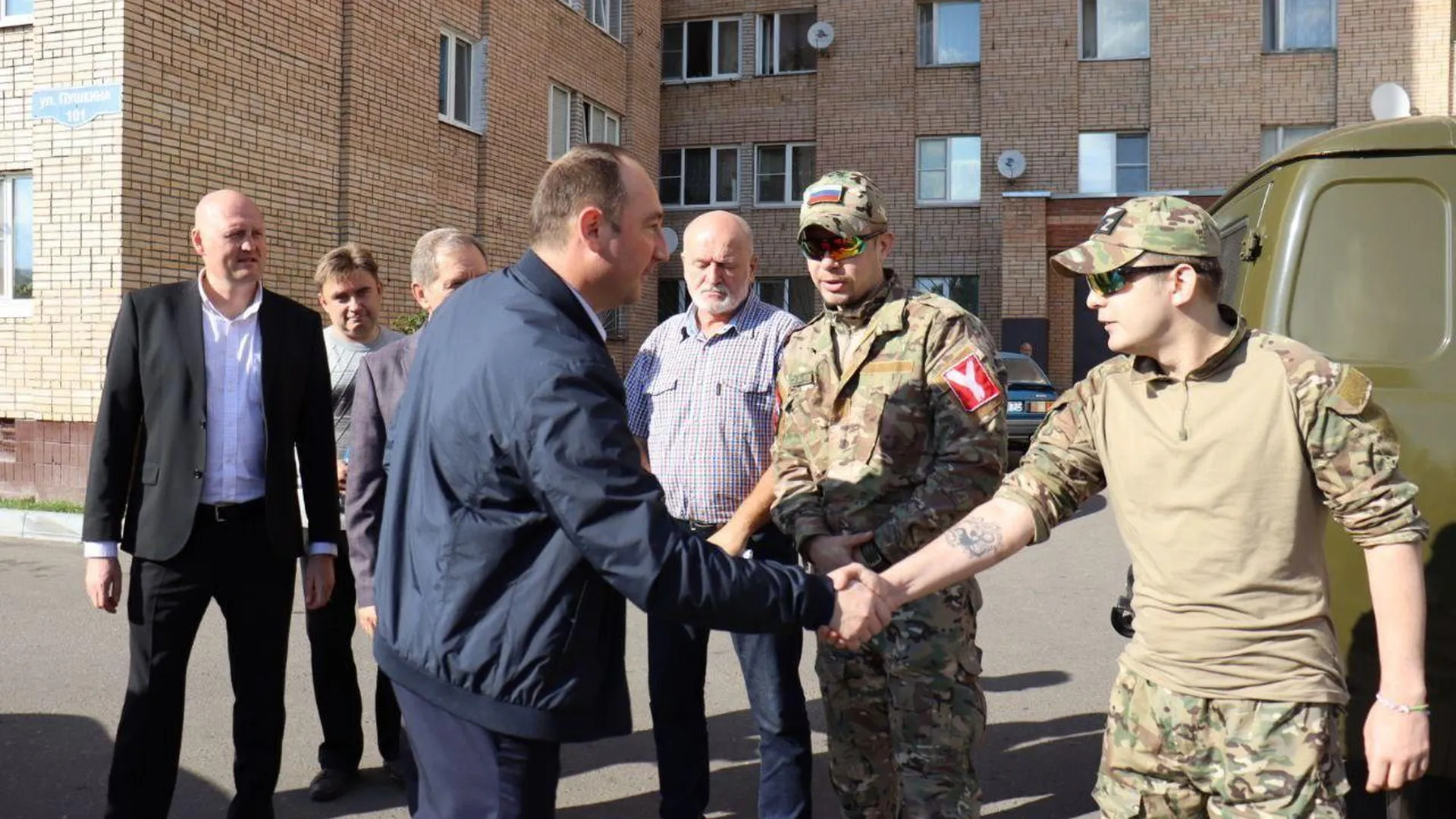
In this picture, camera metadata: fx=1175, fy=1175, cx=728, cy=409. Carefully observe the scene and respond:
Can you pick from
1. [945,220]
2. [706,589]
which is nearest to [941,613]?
[706,589]

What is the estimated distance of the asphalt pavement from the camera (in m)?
4.32

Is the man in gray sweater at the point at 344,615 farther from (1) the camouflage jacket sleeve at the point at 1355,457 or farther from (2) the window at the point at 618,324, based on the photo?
(2) the window at the point at 618,324

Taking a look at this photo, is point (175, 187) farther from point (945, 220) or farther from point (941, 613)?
point (945, 220)

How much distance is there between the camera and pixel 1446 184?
303 centimetres

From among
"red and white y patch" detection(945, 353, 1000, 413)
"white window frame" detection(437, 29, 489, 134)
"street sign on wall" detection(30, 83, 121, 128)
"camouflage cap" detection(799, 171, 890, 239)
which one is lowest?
"red and white y patch" detection(945, 353, 1000, 413)

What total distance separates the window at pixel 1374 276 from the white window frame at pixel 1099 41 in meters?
20.2

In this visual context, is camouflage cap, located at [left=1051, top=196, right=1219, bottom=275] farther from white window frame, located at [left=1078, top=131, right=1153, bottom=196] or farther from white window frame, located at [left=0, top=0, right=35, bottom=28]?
white window frame, located at [left=1078, top=131, right=1153, bottom=196]

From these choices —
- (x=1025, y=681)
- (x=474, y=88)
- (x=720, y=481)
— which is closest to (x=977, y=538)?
(x=720, y=481)

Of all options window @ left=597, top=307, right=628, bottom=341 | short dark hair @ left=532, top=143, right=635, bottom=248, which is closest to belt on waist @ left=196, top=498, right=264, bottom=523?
short dark hair @ left=532, top=143, right=635, bottom=248

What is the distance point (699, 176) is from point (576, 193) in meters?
22.6

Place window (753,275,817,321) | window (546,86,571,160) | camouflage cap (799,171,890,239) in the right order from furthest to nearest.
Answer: window (753,275,817,321) → window (546,86,571,160) → camouflage cap (799,171,890,239)

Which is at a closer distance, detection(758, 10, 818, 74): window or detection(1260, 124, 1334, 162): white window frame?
detection(1260, 124, 1334, 162): white window frame

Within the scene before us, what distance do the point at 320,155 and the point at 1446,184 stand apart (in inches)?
495

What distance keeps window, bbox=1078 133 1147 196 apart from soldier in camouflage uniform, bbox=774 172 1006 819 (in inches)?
779
